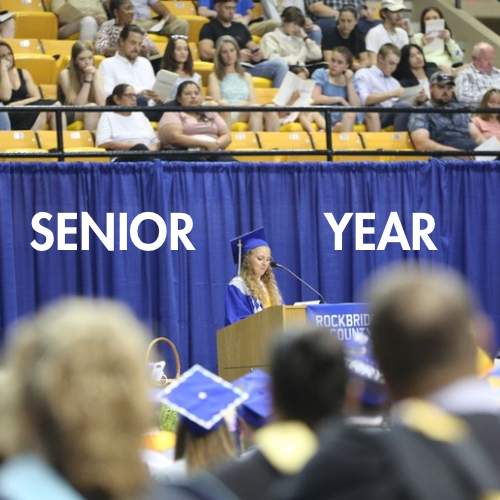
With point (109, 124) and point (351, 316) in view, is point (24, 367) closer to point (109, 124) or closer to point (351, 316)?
point (351, 316)

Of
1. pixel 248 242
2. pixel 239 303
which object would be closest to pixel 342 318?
pixel 239 303

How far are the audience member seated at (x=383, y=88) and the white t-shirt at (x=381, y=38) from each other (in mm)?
918

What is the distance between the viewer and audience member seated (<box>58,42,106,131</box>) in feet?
35.3

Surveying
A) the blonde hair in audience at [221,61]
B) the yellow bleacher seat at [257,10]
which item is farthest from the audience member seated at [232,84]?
the yellow bleacher seat at [257,10]

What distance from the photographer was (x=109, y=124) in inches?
420

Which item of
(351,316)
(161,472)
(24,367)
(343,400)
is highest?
(24,367)

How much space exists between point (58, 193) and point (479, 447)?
8487 mm

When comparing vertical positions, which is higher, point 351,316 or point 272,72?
point 272,72

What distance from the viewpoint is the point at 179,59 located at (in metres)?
11.4

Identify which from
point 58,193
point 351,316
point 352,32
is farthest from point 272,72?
point 351,316

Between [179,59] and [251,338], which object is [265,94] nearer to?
[179,59]

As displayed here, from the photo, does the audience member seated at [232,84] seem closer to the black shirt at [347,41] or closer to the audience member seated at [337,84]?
the audience member seated at [337,84]

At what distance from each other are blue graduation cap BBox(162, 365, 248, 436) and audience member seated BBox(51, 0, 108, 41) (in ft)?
31.8

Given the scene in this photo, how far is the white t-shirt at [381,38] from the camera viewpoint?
1365 cm
